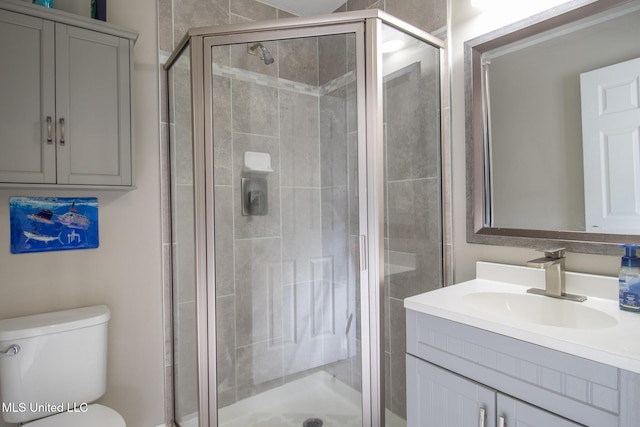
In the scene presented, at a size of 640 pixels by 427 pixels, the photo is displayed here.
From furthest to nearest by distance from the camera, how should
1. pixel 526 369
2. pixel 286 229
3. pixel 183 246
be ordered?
1. pixel 183 246
2. pixel 286 229
3. pixel 526 369

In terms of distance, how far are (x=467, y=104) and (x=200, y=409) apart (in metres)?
1.87

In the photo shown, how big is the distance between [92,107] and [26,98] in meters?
0.23

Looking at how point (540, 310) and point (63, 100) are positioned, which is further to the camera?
point (63, 100)

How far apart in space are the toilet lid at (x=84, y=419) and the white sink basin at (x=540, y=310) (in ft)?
4.90

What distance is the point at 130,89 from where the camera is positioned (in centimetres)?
164

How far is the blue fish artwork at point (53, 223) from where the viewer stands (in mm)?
1574

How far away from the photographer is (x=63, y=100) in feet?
4.91

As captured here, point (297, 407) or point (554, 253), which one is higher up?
point (554, 253)

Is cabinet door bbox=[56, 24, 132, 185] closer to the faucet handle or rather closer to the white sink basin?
Result: the white sink basin

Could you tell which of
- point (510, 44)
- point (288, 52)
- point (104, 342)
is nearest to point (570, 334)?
A: point (510, 44)

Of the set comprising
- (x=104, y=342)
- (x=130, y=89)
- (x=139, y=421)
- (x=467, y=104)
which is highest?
(x=130, y=89)

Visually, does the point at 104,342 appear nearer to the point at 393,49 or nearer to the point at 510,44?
the point at 393,49

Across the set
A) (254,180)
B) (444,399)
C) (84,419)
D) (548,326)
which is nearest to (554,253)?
(548,326)

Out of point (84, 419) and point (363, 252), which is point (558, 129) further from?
point (84, 419)
